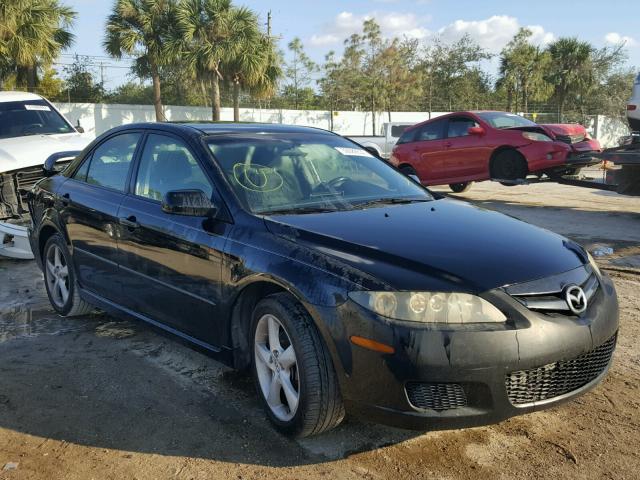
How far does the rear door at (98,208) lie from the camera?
13.9 ft

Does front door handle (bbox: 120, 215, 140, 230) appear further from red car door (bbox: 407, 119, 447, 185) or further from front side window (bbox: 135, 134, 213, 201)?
red car door (bbox: 407, 119, 447, 185)

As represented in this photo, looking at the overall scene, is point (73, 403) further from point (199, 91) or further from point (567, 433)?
point (199, 91)

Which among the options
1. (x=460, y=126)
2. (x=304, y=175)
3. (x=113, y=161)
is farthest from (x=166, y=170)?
(x=460, y=126)

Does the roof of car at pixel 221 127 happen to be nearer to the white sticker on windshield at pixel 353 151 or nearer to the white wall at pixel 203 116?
the white sticker on windshield at pixel 353 151

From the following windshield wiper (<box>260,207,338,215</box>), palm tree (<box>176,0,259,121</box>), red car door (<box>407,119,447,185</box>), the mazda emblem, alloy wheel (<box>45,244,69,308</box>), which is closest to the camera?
the mazda emblem

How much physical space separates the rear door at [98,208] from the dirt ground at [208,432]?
1.67 ft

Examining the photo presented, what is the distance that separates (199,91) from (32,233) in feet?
76.3

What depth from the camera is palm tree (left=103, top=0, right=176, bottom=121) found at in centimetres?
2512

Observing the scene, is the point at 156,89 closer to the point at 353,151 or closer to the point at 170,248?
the point at 353,151

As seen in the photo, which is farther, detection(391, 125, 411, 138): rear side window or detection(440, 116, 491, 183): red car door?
detection(391, 125, 411, 138): rear side window

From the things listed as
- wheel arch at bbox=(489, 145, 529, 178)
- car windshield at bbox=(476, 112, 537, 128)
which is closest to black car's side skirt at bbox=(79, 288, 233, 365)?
wheel arch at bbox=(489, 145, 529, 178)

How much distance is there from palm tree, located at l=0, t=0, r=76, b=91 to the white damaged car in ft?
47.2

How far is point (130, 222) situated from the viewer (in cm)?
399

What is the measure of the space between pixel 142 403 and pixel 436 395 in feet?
5.68
